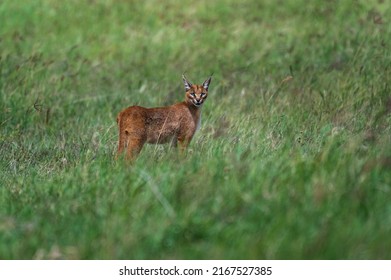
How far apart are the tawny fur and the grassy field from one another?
0.21 m

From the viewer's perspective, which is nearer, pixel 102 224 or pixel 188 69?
pixel 102 224

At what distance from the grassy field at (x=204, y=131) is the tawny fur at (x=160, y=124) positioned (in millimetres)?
208

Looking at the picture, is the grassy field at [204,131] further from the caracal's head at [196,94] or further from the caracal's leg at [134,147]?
the caracal's head at [196,94]

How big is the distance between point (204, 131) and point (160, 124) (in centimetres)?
122

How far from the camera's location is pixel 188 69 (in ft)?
44.8

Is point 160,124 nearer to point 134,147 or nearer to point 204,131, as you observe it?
point 134,147

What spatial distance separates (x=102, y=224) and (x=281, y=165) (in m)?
1.49

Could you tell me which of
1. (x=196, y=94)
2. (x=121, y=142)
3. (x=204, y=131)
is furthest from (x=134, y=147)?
(x=204, y=131)

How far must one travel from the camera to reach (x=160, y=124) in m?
9.47

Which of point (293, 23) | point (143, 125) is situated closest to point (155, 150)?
point (143, 125)

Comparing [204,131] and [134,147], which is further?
[204,131]

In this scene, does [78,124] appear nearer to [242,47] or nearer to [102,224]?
[242,47]

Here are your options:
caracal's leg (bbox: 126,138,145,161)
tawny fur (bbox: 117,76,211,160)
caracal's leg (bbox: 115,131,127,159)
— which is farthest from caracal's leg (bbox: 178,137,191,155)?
caracal's leg (bbox: 115,131,127,159)

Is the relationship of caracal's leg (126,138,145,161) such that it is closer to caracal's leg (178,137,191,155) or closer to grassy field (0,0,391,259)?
grassy field (0,0,391,259)
